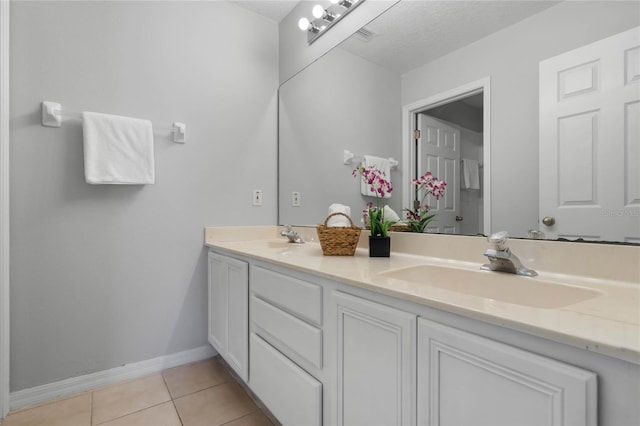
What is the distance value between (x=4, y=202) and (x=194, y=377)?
1.24m

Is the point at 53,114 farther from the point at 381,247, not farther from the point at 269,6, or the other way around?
the point at 381,247

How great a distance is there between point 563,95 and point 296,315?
1112 mm

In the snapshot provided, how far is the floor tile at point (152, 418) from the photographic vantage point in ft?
4.53

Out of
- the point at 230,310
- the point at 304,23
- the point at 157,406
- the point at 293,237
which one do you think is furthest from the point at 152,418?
the point at 304,23

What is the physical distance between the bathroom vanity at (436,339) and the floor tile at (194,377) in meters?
0.35

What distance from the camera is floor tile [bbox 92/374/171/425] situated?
4.76ft

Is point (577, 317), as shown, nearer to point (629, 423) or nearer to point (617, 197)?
point (629, 423)

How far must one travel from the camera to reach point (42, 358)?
153 centimetres

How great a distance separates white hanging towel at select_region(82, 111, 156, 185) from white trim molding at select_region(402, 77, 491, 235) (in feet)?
4.34

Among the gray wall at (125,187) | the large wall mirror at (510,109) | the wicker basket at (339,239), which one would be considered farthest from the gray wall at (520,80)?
the gray wall at (125,187)

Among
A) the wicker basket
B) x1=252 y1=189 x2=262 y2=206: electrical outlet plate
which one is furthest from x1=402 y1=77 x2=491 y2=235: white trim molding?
x1=252 y1=189 x2=262 y2=206: electrical outlet plate

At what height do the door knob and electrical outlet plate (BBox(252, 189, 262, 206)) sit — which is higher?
electrical outlet plate (BBox(252, 189, 262, 206))

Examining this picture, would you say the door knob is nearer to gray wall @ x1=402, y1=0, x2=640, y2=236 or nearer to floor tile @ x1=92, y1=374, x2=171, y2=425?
gray wall @ x1=402, y1=0, x2=640, y2=236

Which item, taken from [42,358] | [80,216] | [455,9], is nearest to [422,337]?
[455,9]
